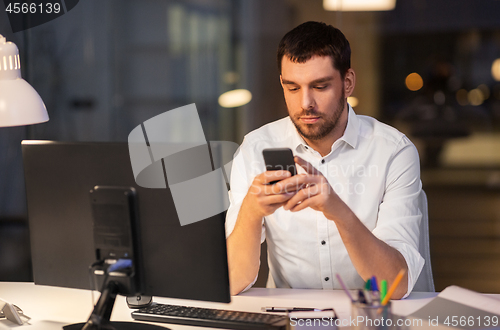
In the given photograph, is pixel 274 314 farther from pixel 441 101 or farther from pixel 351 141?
pixel 441 101

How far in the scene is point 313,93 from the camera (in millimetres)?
1718

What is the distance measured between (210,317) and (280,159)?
435mm

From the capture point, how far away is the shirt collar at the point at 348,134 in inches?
70.6

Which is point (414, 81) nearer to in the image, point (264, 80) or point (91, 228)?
point (264, 80)

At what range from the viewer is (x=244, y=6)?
3078mm

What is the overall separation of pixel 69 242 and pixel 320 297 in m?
0.71

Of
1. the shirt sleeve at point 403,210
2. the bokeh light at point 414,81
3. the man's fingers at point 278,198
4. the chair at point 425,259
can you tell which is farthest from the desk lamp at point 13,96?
the bokeh light at point 414,81

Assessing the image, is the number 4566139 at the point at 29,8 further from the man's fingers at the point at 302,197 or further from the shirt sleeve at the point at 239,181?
the man's fingers at the point at 302,197

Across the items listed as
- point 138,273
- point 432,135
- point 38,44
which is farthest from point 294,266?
point 38,44

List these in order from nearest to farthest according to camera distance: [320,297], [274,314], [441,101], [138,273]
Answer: [138,273] → [274,314] → [320,297] → [441,101]

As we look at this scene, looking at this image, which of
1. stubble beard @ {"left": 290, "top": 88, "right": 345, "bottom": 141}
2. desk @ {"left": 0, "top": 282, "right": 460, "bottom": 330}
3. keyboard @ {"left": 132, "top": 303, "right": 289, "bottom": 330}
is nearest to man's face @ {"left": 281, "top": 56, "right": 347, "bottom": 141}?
stubble beard @ {"left": 290, "top": 88, "right": 345, "bottom": 141}

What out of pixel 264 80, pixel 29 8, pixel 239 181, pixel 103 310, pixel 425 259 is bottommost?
pixel 425 259

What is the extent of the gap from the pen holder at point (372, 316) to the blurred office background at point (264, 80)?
218cm

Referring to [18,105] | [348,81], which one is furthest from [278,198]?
[18,105]
